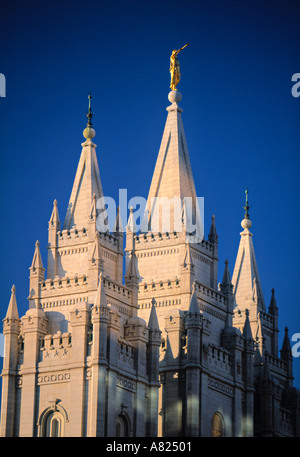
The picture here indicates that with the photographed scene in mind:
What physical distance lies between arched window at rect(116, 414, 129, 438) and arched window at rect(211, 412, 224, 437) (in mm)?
7666

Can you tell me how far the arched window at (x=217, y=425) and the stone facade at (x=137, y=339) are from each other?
5 centimetres

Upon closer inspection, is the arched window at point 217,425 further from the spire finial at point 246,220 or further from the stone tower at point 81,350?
the spire finial at point 246,220

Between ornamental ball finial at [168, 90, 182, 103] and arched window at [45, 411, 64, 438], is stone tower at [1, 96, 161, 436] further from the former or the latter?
ornamental ball finial at [168, 90, 182, 103]

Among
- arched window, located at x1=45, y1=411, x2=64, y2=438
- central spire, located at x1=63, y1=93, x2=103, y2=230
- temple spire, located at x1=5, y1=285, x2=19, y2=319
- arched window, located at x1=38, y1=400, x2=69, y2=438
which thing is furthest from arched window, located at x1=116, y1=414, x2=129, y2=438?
central spire, located at x1=63, y1=93, x2=103, y2=230

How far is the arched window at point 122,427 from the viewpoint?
7331 cm

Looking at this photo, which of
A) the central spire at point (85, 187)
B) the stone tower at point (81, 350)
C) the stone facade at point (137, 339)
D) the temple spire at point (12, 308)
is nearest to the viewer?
the stone tower at point (81, 350)

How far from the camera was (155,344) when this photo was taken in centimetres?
7694

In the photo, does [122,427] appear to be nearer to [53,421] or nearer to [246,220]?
[53,421]

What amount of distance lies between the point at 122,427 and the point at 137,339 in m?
4.82

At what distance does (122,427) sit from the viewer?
242ft

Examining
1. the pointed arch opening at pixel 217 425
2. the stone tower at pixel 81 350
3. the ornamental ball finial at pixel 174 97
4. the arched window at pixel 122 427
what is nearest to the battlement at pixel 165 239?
the stone tower at pixel 81 350

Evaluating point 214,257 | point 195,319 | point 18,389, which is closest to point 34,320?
point 18,389

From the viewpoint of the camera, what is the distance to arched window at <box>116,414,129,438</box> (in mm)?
73312

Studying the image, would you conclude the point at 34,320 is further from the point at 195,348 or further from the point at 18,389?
the point at 195,348
